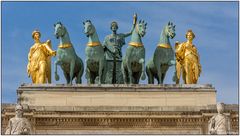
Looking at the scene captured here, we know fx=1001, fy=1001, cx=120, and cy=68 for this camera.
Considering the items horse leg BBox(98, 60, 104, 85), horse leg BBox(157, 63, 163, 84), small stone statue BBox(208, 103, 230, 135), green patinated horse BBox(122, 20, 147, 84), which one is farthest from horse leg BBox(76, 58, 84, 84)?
small stone statue BBox(208, 103, 230, 135)

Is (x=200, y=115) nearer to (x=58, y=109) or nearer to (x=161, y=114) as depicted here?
(x=161, y=114)

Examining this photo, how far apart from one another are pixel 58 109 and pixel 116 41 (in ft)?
Answer: 20.1

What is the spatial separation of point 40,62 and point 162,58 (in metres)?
5.71

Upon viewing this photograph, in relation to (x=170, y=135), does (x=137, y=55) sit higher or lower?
higher

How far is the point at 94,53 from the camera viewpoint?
46094mm

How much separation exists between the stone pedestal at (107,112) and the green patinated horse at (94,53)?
129cm

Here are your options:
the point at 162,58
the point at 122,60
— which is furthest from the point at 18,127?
the point at 162,58

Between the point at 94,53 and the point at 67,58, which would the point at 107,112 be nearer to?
the point at 94,53

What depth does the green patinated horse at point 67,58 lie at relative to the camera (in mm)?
46031

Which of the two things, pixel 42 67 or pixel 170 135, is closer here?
pixel 170 135

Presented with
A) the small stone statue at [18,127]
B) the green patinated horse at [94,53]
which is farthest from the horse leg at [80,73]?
the small stone statue at [18,127]

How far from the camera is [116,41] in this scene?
48.6 metres

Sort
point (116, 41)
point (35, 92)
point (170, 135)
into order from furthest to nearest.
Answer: point (116, 41) < point (35, 92) < point (170, 135)

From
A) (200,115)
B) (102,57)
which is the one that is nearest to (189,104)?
(200,115)
